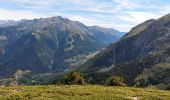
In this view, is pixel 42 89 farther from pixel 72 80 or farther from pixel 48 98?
pixel 72 80

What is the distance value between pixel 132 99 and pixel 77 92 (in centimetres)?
963

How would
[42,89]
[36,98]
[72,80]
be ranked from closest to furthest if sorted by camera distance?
[36,98] → [42,89] → [72,80]

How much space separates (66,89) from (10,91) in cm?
992

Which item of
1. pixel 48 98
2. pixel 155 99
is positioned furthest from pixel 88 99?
pixel 155 99

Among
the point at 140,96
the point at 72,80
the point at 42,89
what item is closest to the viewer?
the point at 140,96

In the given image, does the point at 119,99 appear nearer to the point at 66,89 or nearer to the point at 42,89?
the point at 66,89

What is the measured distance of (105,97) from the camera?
177ft

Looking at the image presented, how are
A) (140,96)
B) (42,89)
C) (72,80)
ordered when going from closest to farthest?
1. (140,96)
2. (42,89)
3. (72,80)

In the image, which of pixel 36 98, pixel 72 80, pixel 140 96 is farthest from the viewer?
pixel 72 80

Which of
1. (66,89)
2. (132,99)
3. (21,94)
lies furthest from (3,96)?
(132,99)

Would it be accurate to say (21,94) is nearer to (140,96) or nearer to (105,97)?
(105,97)

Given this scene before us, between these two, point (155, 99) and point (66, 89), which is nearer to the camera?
point (155, 99)

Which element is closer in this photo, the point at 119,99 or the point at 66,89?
the point at 119,99

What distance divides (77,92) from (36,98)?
7731mm
